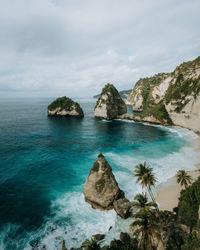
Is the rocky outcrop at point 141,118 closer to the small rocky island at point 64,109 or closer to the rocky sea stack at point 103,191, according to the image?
the small rocky island at point 64,109

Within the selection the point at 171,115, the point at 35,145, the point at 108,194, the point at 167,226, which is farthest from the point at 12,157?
the point at 171,115

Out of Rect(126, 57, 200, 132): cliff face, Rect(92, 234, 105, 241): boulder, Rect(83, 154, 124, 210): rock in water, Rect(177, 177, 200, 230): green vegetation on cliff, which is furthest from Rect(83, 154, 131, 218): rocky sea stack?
Rect(126, 57, 200, 132): cliff face

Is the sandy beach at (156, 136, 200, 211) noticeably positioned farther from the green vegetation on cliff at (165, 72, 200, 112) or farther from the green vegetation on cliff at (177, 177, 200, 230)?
the green vegetation on cliff at (165, 72, 200, 112)

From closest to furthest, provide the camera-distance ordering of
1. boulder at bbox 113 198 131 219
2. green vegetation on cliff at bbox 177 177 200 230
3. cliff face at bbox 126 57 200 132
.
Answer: green vegetation on cliff at bbox 177 177 200 230 → boulder at bbox 113 198 131 219 → cliff face at bbox 126 57 200 132

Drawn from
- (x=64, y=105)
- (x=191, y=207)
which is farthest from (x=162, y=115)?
(x=64, y=105)

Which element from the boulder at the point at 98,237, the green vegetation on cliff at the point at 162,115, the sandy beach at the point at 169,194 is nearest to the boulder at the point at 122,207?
the boulder at the point at 98,237

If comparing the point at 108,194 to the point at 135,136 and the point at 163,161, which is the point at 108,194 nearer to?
the point at 163,161
